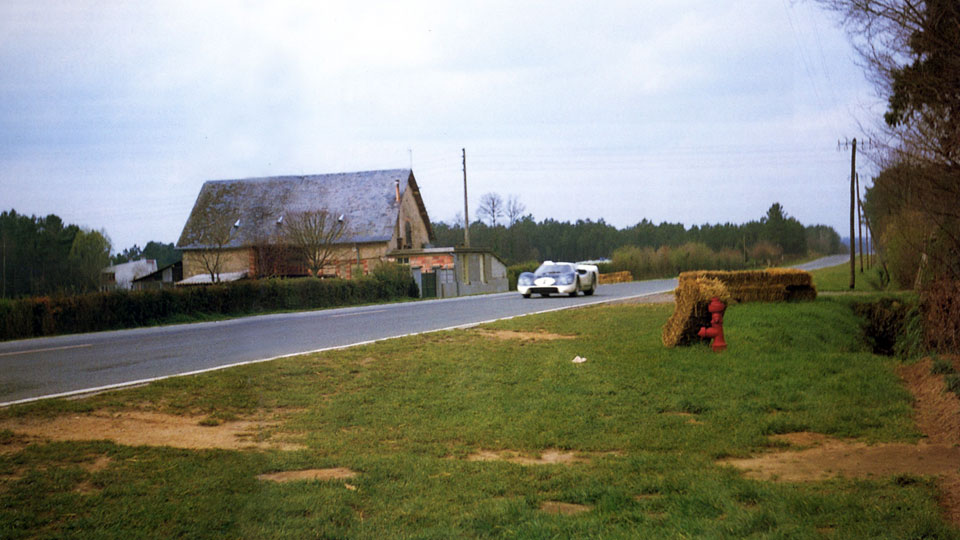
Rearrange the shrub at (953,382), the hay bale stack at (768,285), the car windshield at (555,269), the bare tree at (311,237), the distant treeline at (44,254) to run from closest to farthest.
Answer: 1. the shrub at (953,382)
2. the distant treeline at (44,254)
3. the hay bale stack at (768,285)
4. the car windshield at (555,269)
5. the bare tree at (311,237)

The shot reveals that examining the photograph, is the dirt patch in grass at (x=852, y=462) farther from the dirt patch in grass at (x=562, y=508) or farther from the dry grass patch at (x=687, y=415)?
the dirt patch in grass at (x=562, y=508)

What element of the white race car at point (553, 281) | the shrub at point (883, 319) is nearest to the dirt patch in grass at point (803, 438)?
the shrub at point (883, 319)

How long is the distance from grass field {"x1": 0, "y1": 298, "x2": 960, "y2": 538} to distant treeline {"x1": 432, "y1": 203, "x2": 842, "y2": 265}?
96.7 ft

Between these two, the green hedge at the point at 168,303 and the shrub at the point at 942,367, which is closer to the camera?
the shrub at the point at 942,367

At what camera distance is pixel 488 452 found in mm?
6301

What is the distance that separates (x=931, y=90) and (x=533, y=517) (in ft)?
29.9

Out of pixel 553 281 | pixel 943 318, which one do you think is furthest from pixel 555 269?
pixel 943 318

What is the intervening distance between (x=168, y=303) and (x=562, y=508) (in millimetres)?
20502

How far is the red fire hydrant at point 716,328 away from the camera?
11453mm

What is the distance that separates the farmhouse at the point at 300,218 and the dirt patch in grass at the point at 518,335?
14.0m

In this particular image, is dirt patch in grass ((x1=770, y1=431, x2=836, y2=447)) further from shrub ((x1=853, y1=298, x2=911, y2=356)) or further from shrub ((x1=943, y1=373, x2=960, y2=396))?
shrub ((x1=853, y1=298, x2=911, y2=356))

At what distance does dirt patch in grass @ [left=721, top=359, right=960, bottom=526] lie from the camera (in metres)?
5.36

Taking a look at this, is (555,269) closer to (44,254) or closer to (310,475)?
(44,254)

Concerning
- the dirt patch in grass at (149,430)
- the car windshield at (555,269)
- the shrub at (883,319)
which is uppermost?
the car windshield at (555,269)
